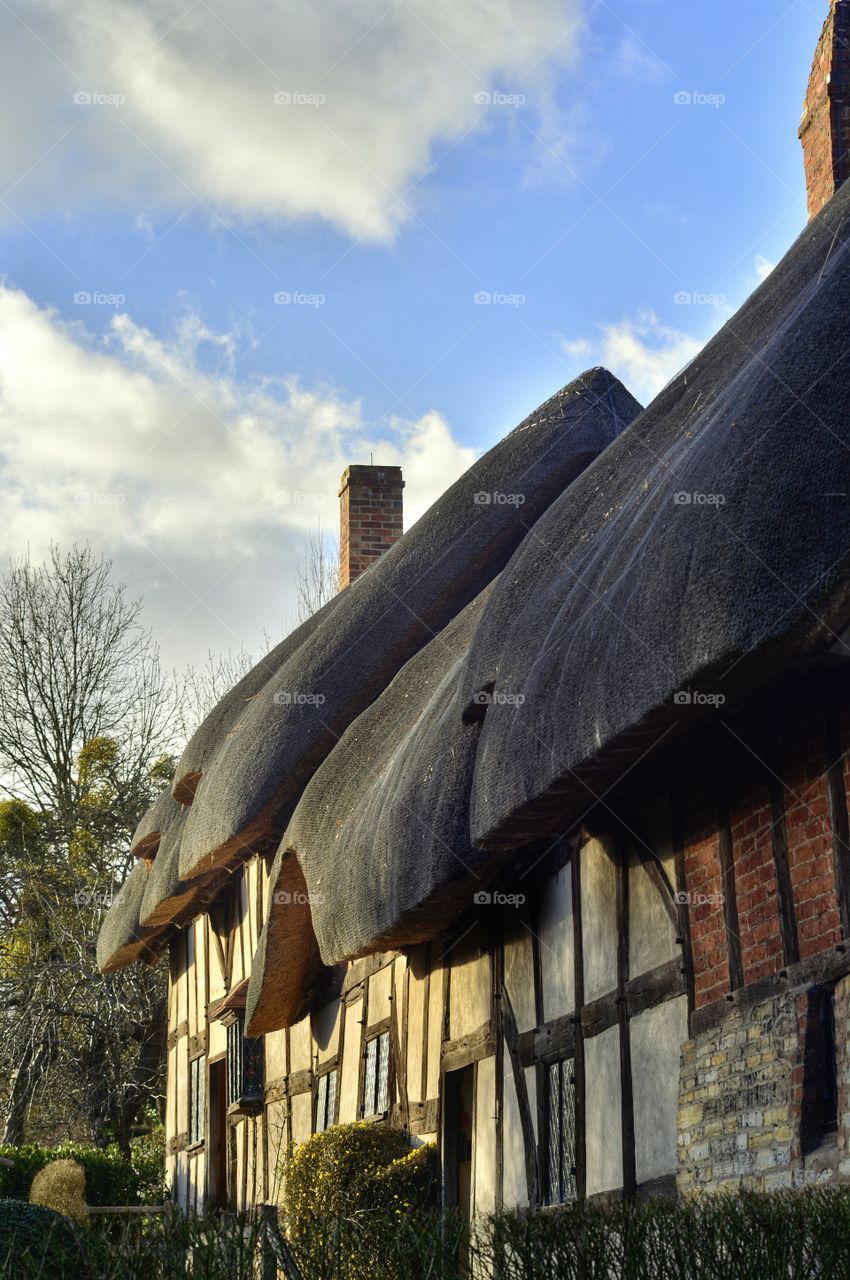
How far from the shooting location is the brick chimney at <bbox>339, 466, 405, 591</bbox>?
53.0 ft

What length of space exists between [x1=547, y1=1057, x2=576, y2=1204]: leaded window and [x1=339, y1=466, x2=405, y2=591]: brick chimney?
948cm

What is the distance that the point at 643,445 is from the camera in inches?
295

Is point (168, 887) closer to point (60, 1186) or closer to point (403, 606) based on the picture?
point (60, 1186)

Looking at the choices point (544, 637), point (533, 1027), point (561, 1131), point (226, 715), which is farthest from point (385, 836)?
point (226, 715)

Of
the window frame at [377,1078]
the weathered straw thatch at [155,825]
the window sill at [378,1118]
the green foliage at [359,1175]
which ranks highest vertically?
the weathered straw thatch at [155,825]

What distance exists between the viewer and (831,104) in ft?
27.8

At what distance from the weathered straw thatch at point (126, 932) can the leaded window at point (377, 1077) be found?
19.9ft

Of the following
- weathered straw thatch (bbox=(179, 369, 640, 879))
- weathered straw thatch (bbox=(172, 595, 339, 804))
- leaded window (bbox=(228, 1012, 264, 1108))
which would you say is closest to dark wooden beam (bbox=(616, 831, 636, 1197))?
weathered straw thatch (bbox=(179, 369, 640, 879))

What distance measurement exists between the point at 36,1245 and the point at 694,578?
312 centimetres

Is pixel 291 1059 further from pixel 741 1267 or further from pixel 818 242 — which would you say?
pixel 741 1267

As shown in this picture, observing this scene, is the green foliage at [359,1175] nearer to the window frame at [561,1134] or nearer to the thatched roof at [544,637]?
the window frame at [561,1134]

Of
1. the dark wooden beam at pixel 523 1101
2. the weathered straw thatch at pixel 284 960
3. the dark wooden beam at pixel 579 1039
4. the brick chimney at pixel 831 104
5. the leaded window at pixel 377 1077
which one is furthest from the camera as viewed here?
the weathered straw thatch at pixel 284 960

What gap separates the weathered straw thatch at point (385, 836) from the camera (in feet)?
23.0

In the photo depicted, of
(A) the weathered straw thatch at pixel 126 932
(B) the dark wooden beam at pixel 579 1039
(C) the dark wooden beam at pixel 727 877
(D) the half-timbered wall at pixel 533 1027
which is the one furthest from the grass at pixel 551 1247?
(A) the weathered straw thatch at pixel 126 932
